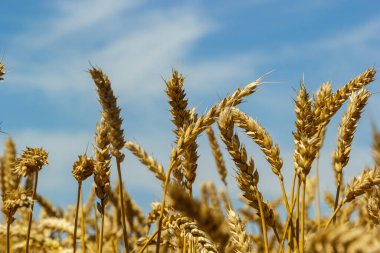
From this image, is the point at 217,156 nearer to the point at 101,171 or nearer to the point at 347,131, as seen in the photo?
the point at 347,131

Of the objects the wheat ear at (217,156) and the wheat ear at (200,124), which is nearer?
the wheat ear at (200,124)

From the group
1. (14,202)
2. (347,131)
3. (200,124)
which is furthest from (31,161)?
(347,131)

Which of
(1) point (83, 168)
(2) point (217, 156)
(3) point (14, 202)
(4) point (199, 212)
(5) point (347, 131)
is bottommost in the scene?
(4) point (199, 212)

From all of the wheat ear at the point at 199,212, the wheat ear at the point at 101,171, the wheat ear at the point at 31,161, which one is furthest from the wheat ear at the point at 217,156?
the wheat ear at the point at 199,212

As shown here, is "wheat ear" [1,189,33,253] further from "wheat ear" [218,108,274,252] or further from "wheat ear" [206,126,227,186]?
"wheat ear" [206,126,227,186]

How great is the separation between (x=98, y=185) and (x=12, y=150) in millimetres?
3300

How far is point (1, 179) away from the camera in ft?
19.6

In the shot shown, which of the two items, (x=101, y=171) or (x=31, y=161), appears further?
(x=31, y=161)

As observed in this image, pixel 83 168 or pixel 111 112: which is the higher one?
pixel 111 112

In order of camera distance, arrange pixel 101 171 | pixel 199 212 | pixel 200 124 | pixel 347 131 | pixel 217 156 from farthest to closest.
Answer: pixel 217 156 < pixel 347 131 < pixel 101 171 < pixel 200 124 < pixel 199 212

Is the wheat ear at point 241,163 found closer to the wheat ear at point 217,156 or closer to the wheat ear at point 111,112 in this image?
the wheat ear at point 111,112

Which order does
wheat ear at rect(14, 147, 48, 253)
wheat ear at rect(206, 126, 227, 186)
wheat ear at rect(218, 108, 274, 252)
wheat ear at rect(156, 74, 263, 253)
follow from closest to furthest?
→ 1. wheat ear at rect(156, 74, 263, 253)
2. wheat ear at rect(218, 108, 274, 252)
3. wheat ear at rect(14, 147, 48, 253)
4. wheat ear at rect(206, 126, 227, 186)

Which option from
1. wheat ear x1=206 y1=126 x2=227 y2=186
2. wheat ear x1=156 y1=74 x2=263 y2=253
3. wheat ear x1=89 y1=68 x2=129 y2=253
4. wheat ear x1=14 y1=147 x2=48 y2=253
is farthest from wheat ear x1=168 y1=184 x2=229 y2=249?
wheat ear x1=206 y1=126 x2=227 y2=186

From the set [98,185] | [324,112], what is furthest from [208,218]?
[324,112]
